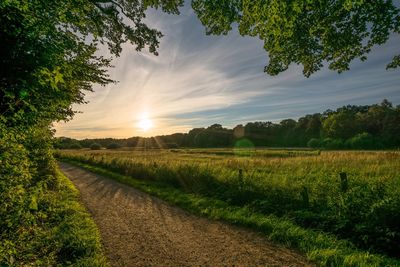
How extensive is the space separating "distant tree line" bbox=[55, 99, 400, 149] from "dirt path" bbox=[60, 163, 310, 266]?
77.1 m

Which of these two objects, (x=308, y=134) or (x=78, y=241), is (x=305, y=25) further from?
(x=308, y=134)

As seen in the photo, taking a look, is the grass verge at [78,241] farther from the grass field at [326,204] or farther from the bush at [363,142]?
the bush at [363,142]

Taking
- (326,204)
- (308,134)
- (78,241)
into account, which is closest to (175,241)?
(78,241)

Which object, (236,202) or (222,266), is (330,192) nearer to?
(236,202)

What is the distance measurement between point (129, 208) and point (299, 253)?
7937 mm

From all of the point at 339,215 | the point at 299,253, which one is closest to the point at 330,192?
the point at 339,215

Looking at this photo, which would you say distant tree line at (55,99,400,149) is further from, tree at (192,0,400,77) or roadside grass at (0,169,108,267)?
roadside grass at (0,169,108,267)

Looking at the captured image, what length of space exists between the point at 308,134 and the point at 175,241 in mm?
120096

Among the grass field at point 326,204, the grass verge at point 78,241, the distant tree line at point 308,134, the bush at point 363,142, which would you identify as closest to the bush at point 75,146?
the distant tree line at point 308,134

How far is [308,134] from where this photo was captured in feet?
388

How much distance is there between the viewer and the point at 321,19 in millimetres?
9070

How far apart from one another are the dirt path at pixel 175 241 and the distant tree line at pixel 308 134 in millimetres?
77114

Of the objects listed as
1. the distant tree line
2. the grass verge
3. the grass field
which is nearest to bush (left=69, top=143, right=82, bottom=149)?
the distant tree line

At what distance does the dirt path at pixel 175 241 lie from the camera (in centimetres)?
689
